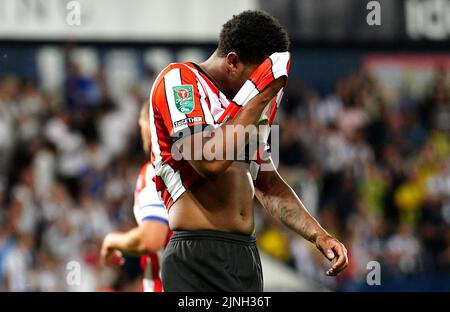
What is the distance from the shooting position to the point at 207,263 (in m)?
3.92

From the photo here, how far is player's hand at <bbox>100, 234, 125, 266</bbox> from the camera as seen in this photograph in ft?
17.6

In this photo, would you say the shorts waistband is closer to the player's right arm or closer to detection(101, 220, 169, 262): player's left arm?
the player's right arm

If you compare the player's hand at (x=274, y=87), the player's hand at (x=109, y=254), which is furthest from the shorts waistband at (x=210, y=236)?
the player's hand at (x=109, y=254)

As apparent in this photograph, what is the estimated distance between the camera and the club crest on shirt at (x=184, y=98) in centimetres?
394

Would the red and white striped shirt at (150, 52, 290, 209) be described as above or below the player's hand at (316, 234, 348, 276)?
above

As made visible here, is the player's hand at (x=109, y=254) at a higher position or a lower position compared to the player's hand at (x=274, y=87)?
lower

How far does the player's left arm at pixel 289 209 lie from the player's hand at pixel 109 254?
1233mm

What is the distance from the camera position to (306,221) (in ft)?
14.0

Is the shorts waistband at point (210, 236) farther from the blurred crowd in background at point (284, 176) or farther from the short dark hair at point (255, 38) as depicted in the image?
the blurred crowd in background at point (284, 176)

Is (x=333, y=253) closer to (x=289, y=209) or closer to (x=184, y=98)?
(x=289, y=209)

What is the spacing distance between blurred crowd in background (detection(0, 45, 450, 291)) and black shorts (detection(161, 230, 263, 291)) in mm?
5654

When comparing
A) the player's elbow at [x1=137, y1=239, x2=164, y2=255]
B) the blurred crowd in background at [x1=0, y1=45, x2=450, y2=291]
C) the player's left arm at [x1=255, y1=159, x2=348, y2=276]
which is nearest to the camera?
the player's left arm at [x1=255, y1=159, x2=348, y2=276]

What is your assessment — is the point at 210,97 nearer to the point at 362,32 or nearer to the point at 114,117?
the point at 114,117

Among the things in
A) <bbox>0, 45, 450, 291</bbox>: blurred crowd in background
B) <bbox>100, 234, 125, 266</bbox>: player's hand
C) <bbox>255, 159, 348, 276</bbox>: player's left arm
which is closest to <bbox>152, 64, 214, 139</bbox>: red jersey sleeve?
<bbox>255, 159, 348, 276</bbox>: player's left arm
